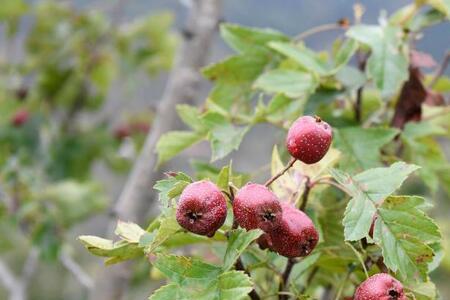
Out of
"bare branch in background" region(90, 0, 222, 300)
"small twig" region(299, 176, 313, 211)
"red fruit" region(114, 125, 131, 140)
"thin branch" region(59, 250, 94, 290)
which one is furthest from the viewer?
"red fruit" region(114, 125, 131, 140)

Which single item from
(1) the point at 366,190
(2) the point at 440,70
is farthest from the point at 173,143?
(2) the point at 440,70

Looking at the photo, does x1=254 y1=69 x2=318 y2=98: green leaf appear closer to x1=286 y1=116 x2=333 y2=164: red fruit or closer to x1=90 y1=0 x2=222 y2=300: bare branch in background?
x1=286 y1=116 x2=333 y2=164: red fruit

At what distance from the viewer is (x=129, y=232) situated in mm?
968

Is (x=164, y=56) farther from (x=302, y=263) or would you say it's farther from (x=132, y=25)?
(x=302, y=263)

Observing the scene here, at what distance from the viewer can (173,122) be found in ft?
6.19

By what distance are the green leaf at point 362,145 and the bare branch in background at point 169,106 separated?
2.21ft

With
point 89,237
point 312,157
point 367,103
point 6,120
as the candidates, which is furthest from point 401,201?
point 6,120

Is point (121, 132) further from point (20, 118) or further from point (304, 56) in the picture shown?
point (304, 56)

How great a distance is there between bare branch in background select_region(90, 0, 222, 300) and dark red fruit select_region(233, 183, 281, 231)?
3.37ft

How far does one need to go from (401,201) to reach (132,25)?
2.55 meters

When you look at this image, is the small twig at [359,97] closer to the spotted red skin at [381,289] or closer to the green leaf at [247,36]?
the green leaf at [247,36]

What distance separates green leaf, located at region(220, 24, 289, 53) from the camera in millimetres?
1460

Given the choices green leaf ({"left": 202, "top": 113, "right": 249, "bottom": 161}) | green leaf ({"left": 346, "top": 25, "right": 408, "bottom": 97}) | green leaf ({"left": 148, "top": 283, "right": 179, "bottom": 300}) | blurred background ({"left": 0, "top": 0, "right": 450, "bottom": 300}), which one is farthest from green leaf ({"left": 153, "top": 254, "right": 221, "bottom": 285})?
blurred background ({"left": 0, "top": 0, "right": 450, "bottom": 300})

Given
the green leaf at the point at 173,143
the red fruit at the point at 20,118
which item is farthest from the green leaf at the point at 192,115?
the red fruit at the point at 20,118
